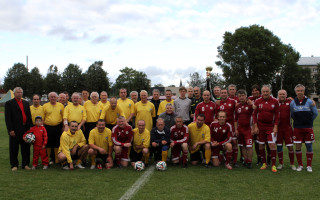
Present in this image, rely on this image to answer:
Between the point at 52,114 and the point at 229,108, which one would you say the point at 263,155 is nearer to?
the point at 229,108

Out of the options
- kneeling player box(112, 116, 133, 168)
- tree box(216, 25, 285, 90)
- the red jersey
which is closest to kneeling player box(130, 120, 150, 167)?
kneeling player box(112, 116, 133, 168)

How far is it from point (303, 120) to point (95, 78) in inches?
1887

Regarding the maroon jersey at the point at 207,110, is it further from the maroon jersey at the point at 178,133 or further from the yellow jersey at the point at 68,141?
the yellow jersey at the point at 68,141

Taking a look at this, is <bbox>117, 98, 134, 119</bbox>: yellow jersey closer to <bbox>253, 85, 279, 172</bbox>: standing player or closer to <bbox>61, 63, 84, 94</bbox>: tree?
<bbox>253, 85, 279, 172</bbox>: standing player

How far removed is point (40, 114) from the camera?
686cm

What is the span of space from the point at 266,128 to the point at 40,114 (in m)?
5.15

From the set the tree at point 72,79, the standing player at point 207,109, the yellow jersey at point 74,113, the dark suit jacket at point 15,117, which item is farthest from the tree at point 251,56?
the dark suit jacket at point 15,117

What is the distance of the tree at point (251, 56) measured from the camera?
3631cm

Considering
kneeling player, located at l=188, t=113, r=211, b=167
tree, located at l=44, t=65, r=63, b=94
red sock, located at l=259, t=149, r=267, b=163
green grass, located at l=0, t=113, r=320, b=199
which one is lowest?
green grass, located at l=0, t=113, r=320, b=199

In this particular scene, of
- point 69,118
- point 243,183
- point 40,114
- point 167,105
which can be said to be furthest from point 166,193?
point 40,114

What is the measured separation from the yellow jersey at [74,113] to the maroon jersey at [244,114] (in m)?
3.60

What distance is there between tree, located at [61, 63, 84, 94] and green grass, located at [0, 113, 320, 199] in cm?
4649

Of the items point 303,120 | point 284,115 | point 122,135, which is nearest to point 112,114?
point 122,135

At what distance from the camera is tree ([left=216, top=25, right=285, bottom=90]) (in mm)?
36312
